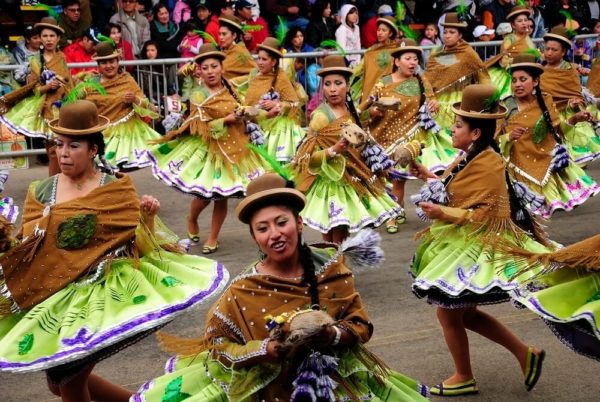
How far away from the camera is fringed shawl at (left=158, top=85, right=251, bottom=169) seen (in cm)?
1036

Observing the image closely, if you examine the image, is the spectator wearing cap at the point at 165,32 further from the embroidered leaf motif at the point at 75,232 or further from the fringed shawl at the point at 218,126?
the embroidered leaf motif at the point at 75,232

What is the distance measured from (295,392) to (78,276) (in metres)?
1.84

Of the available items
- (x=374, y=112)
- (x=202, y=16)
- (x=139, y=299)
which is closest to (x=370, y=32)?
(x=202, y=16)

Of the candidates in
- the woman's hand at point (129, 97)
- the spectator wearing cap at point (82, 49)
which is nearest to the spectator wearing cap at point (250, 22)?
the spectator wearing cap at point (82, 49)

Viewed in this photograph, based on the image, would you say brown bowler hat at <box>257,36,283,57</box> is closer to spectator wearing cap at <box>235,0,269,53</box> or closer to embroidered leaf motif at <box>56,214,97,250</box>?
spectator wearing cap at <box>235,0,269,53</box>

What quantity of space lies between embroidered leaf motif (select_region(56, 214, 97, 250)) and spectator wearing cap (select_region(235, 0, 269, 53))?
405 inches

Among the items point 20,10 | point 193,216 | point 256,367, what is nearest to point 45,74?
point 193,216

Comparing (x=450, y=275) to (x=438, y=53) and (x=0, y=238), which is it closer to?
(x=0, y=238)

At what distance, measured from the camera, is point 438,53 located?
44.0 ft

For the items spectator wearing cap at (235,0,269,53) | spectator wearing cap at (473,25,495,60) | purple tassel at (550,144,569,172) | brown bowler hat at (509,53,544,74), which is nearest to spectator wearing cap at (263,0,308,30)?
spectator wearing cap at (235,0,269,53)

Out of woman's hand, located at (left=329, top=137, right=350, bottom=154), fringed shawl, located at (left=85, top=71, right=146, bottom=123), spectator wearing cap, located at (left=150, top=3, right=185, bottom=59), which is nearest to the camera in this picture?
woman's hand, located at (left=329, top=137, right=350, bottom=154)

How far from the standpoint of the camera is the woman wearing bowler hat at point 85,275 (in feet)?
18.1

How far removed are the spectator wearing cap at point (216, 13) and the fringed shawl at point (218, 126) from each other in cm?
497

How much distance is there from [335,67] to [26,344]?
4415 mm
